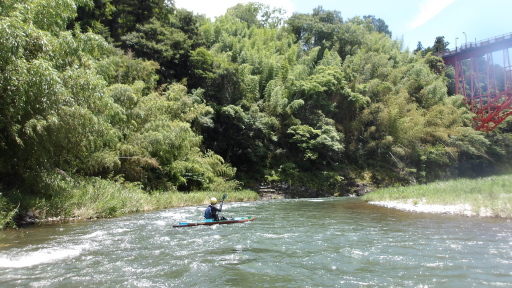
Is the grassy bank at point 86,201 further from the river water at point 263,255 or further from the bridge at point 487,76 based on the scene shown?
the bridge at point 487,76

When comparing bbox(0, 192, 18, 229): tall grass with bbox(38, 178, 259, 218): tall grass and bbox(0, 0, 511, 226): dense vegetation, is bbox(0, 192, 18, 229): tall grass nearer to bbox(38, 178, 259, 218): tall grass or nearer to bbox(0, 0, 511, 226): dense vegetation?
bbox(0, 0, 511, 226): dense vegetation

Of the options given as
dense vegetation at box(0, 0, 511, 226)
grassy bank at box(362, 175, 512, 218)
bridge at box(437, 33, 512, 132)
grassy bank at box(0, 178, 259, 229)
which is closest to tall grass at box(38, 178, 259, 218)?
grassy bank at box(0, 178, 259, 229)

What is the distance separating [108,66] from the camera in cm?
1284

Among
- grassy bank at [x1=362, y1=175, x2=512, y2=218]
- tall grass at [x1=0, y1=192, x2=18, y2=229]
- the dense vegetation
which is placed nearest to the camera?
tall grass at [x1=0, y1=192, x2=18, y2=229]

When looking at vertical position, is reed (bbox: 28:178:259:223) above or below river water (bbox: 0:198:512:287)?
above

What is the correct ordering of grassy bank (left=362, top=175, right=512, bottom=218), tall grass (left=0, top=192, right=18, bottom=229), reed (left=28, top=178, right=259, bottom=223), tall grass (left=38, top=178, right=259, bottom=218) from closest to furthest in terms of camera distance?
tall grass (left=0, top=192, right=18, bottom=229)
reed (left=28, top=178, right=259, bottom=223)
grassy bank (left=362, top=175, right=512, bottom=218)
tall grass (left=38, top=178, right=259, bottom=218)

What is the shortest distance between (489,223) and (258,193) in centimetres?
1480

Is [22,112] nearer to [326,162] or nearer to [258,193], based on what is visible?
[258,193]

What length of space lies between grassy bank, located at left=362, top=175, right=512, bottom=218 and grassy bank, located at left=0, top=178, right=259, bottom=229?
10.2 m

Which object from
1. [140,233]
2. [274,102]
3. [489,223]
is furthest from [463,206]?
[274,102]

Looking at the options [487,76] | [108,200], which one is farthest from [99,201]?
[487,76]

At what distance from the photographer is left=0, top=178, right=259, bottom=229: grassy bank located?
29.9 feet

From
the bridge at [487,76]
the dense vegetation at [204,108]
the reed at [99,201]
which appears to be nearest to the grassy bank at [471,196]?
the dense vegetation at [204,108]

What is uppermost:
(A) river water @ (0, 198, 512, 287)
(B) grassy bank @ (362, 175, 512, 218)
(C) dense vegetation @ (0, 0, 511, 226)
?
(C) dense vegetation @ (0, 0, 511, 226)
